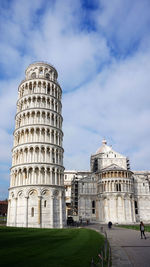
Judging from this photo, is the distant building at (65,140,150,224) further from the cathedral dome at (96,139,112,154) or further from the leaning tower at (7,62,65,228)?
the leaning tower at (7,62,65,228)

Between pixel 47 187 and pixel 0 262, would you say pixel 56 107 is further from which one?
pixel 0 262

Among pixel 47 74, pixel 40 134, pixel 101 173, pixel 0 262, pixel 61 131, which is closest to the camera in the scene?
pixel 0 262

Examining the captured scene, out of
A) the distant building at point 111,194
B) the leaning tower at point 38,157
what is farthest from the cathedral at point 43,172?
the distant building at point 111,194

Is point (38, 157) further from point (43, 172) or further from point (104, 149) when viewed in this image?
point (104, 149)

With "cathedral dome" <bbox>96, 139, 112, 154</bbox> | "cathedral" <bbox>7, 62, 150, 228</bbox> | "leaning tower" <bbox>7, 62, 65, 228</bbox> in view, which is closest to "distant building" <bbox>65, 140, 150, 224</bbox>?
"cathedral" <bbox>7, 62, 150, 228</bbox>

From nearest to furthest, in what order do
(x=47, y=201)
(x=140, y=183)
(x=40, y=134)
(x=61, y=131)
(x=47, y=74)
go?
(x=47, y=201), (x=40, y=134), (x=61, y=131), (x=47, y=74), (x=140, y=183)

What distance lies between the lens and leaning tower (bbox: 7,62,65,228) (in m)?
39.4

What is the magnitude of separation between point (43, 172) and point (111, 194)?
27.4 metres

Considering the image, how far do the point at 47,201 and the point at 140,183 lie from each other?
4216cm

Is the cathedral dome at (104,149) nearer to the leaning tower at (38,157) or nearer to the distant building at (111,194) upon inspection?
the distant building at (111,194)

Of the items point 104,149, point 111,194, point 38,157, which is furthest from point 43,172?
point 104,149

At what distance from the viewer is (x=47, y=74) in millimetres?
52000

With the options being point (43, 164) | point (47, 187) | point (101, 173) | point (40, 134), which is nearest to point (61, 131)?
point (40, 134)

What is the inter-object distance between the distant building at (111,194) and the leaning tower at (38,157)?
74.0 feet
